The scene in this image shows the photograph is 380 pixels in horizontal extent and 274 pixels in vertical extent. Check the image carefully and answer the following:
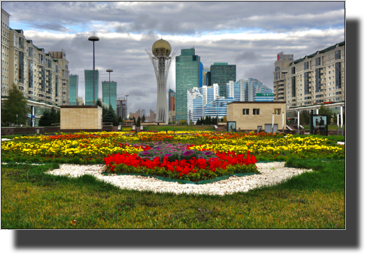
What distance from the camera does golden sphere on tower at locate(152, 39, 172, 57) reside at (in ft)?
172

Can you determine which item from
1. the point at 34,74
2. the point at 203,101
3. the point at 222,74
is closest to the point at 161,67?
the point at 34,74

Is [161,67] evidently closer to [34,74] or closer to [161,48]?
[161,48]

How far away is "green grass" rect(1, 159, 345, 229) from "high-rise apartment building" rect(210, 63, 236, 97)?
171m

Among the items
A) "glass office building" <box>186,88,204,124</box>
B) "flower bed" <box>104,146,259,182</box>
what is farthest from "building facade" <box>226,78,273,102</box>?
"flower bed" <box>104,146,259,182</box>

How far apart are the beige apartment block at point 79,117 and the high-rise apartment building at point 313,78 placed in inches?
1880

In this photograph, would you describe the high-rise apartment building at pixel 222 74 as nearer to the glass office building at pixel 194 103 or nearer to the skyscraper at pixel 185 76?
the skyscraper at pixel 185 76

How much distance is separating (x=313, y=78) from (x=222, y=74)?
330 ft

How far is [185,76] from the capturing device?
16488 cm

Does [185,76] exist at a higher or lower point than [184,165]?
higher

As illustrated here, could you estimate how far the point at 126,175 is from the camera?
681 cm

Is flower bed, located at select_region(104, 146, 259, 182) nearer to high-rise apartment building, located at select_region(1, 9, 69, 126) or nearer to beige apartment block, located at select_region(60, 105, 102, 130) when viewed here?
beige apartment block, located at select_region(60, 105, 102, 130)

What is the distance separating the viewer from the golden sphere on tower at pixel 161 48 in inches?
2058

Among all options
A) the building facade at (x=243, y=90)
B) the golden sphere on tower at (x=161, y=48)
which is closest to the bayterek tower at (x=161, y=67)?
the golden sphere on tower at (x=161, y=48)
